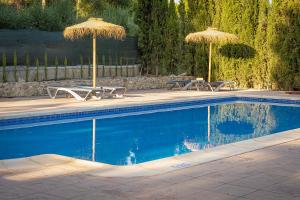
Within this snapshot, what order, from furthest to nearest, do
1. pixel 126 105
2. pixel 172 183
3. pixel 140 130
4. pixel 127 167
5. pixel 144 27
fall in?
1. pixel 144 27
2. pixel 126 105
3. pixel 140 130
4. pixel 127 167
5. pixel 172 183

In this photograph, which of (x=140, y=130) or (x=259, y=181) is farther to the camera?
(x=140, y=130)

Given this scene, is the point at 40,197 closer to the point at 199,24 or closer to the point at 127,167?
the point at 127,167

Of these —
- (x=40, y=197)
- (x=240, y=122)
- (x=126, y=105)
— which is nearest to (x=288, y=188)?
(x=40, y=197)

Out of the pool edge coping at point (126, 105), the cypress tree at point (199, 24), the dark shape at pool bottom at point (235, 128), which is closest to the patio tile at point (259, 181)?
the dark shape at pool bottom at point (235, 128)

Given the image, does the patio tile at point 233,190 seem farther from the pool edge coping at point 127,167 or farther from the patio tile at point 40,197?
the patio tile at point 40,197

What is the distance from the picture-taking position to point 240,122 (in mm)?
11898

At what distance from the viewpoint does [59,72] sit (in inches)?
633

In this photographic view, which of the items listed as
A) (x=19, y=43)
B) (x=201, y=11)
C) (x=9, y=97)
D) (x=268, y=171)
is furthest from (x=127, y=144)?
(x=201, y=11)

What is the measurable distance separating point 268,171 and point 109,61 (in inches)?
516

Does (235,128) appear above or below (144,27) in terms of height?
below

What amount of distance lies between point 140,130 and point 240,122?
9.35 ft

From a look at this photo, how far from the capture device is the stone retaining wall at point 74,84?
1419cm

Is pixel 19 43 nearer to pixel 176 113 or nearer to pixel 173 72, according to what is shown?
pixel 176 113

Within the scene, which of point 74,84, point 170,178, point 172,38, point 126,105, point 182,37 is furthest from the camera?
point 182,37
